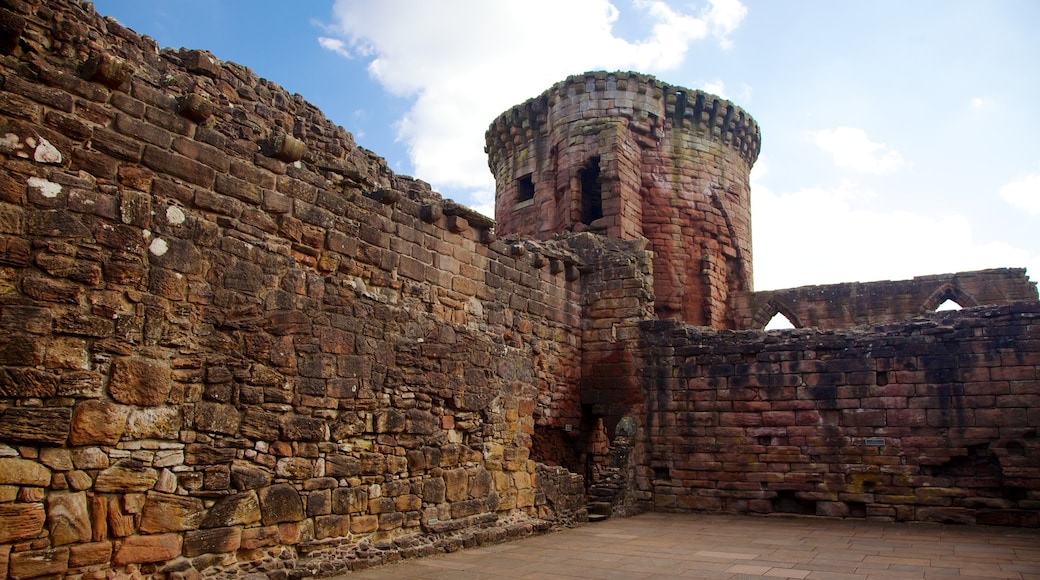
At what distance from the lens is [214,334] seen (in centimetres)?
600

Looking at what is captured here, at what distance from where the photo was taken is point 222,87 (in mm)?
7336

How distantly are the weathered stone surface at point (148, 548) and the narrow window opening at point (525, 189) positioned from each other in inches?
637

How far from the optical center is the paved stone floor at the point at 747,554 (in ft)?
21.7

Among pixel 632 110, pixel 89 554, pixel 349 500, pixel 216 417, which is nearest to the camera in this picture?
pixel 89 554

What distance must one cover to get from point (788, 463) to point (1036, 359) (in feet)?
12.1

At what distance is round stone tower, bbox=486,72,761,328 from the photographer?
18859 millimetres

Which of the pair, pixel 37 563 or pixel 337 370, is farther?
pixel 337 370

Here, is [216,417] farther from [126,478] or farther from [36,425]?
[36,425]

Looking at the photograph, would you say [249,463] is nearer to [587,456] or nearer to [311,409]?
[311,409]

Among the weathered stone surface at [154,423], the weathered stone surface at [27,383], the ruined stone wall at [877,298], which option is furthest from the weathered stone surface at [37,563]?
the ruined stone wall at [877,298]

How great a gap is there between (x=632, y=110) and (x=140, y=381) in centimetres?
1589

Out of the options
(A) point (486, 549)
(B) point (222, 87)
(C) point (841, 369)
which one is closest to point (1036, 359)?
(C) point (841, 369)

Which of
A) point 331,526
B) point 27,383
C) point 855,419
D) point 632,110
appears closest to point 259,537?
point 331,526

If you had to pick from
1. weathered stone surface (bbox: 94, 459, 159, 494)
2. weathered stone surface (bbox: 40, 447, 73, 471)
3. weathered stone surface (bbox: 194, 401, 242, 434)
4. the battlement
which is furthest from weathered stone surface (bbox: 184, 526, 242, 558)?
the battlement
